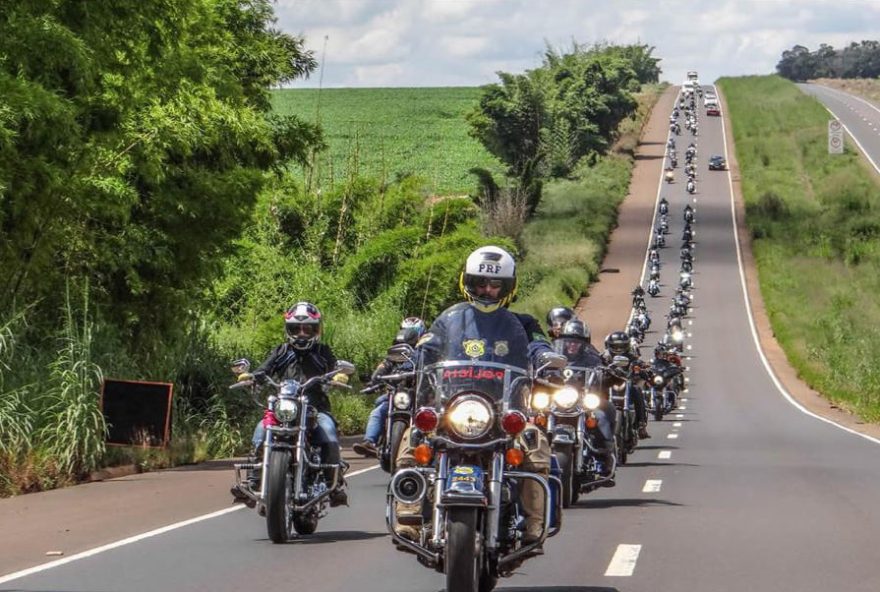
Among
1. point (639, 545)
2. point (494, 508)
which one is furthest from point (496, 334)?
point (639, 545)

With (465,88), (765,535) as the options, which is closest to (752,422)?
(765,535)

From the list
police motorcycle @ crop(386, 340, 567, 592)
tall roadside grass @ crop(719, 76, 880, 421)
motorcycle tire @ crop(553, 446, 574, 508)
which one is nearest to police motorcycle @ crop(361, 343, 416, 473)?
motorcycle tire @ crop(553, 446, 574, 508)

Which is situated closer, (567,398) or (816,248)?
(567,398)

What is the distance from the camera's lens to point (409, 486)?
964 centimetres

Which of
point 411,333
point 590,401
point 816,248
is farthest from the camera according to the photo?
point 816,248

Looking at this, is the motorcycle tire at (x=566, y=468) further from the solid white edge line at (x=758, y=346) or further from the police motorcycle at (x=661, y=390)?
the police motorcycle at (x=661, y=390)

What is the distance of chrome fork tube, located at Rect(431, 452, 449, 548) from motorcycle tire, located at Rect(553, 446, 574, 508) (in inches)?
240

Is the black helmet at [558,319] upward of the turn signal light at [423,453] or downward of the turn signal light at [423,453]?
upward

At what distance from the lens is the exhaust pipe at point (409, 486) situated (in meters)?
9.56

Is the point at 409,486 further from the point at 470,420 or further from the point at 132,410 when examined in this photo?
the point at 132,410

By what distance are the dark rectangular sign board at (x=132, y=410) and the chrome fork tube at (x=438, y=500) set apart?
1056 cm

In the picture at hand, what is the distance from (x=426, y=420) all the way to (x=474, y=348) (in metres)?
0.63

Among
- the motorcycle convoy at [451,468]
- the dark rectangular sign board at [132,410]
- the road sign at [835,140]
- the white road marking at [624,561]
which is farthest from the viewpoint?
the road sign at [835,140]

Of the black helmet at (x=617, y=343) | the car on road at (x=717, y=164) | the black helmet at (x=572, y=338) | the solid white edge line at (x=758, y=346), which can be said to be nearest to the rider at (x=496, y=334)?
the black helmet at (x=572, y=338)
